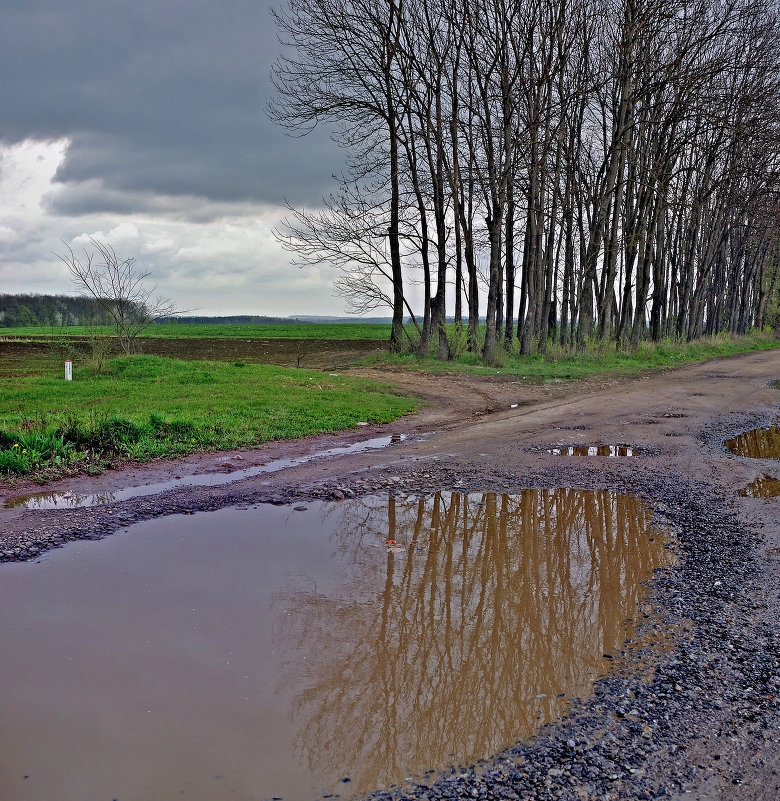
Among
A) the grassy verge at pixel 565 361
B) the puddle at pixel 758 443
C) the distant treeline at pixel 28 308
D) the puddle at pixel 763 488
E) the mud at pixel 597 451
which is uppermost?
the distant treeline at pixel 28 308

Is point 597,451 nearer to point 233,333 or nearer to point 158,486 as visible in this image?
point 158,486

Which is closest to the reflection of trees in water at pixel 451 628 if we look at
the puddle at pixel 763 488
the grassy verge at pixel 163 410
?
the puddle at pixel 763 488

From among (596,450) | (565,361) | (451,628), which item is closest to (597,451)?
(596,450)

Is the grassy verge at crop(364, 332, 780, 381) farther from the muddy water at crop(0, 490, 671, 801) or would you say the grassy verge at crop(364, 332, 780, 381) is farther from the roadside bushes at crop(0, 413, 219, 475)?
the muddy water at crop(0, 490, 671, 801)

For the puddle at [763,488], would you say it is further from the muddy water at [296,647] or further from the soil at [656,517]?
the muddy water at [296,647]

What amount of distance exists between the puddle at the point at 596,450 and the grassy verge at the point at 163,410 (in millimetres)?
4128

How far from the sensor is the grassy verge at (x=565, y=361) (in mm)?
21484

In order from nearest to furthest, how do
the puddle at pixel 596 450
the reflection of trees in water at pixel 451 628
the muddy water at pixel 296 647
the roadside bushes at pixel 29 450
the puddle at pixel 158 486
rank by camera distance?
1. the muddy water at pixel 296 647
2. the reflection of trees in water at pixel 451 628
3. the puddle at pixel 158 486
4. the roadside bushes at pixel 29 450
5. the puddle at pixel 596 450

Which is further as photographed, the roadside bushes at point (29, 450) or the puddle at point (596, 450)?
the puddle at point (596, 450)

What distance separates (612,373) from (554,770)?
20386mm

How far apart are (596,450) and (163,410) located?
8.00 metres

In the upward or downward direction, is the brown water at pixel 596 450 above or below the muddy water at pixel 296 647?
above

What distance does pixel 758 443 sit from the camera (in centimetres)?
1047

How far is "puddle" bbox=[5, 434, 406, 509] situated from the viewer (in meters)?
7.32
